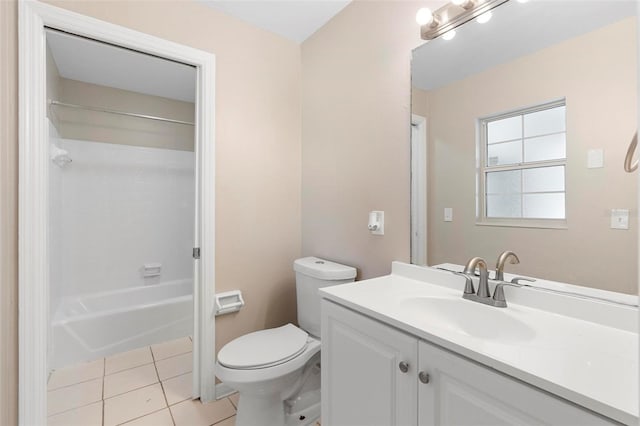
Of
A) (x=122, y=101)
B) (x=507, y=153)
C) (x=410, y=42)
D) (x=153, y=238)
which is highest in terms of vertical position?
(x=122, y=101)

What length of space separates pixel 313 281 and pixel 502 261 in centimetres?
94

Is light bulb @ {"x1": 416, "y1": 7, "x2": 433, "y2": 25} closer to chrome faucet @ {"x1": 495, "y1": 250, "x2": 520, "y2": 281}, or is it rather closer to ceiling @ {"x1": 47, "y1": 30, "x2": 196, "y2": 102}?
chrome faucet @ {"x1": 495, "y1": 250, "x2": 520, "y2": 281}

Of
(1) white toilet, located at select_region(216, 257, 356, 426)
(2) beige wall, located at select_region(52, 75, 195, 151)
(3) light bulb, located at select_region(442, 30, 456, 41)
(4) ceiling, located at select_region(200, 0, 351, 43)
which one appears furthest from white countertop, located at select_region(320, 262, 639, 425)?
(2) beige wall, located at select_region(52, 75, 195, 151)

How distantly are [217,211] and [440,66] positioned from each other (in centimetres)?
141

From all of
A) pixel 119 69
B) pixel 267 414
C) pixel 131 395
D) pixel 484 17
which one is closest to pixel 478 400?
pixel 267 414

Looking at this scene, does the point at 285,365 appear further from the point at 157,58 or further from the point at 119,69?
the point at 119,69

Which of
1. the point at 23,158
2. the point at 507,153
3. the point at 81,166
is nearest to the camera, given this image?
the point at 507,153

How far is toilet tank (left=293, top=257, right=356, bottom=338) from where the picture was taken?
1.57 m

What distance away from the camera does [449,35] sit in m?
1.26

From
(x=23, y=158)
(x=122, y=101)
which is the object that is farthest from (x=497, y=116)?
(x=122, y=101)

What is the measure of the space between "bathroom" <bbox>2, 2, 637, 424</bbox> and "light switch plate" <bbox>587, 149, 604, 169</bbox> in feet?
2.16

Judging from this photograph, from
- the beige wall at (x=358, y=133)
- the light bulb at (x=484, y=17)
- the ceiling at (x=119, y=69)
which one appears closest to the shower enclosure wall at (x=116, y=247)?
the ceiling at (x=119, y=69)

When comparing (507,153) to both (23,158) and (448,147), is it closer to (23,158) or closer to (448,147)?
(448,147)

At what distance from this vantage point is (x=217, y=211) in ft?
5.75
